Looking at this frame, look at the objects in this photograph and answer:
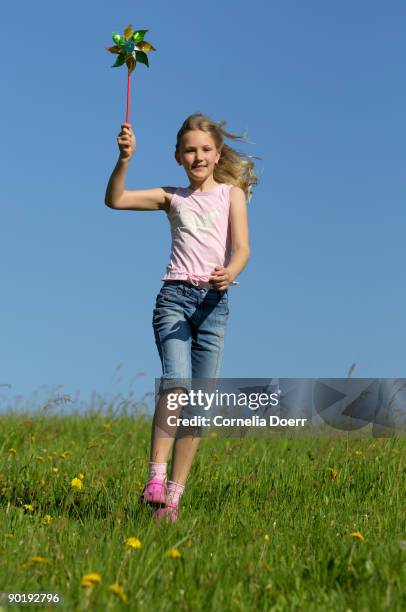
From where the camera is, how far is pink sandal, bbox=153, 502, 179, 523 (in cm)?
475

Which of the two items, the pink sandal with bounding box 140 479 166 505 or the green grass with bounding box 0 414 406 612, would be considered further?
the pink sandal with bounding box 140 479 166 505

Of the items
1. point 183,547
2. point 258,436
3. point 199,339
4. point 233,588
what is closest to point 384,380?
point 258,436

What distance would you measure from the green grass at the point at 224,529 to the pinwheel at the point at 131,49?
2600 millimetres

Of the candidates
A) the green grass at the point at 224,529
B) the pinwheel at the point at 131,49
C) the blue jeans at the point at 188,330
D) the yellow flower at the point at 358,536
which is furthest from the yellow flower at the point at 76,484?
the pinwheel at the point at 131,49

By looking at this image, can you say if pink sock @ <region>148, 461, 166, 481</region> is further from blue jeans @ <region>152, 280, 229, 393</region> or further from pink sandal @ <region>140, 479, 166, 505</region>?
blue jeans @ <region>152, 280, 229, 393</region>

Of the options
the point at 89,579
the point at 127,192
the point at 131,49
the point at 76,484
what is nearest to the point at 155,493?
the point at 76,484

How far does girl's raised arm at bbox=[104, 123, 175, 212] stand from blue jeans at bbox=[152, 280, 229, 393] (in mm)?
551

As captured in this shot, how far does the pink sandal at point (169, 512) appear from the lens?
15.6 feet

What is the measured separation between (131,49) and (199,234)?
1185 millimetres

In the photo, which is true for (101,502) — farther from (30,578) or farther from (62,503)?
(30,578)

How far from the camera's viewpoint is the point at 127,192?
17.6ft

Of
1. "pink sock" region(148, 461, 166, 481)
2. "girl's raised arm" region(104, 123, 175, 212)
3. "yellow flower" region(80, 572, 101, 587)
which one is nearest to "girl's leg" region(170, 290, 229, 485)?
"pink sock" region(148, 461, 166, 481)

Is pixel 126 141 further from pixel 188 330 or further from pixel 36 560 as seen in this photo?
pixel 36 560

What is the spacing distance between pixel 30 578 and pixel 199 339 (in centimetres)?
220
